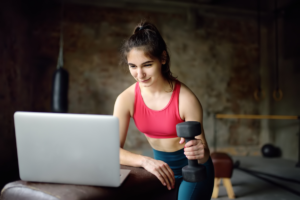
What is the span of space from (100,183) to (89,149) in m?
0.12

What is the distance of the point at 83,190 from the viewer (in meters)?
0.71

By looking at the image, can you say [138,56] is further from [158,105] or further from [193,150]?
[193,150]

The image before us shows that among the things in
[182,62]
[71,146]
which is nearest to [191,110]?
[71,146]

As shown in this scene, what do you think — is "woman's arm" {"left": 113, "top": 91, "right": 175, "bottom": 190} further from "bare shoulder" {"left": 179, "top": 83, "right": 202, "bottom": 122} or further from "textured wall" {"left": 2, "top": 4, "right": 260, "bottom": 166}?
"textured wall" {"left": 2, "top": 4, "right": 260, "bottom": 166}

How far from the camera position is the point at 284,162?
4129mm

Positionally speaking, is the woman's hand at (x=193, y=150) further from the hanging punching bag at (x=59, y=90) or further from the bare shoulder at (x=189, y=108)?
the hanging punching bag at (x=59, y=90)

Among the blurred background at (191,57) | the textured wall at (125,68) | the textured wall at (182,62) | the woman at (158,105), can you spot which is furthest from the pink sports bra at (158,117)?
the textured wall at (182,62)

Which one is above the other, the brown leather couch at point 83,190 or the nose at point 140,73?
the nose at point 140,73

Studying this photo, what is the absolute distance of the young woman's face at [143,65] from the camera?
44.4 inches

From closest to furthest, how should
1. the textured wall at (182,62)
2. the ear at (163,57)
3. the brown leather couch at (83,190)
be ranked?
the brown leather couch at (83,190)
the ear at (163,57)
the textured wall at (182,62)

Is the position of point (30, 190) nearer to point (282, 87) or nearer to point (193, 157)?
point (193, 157)

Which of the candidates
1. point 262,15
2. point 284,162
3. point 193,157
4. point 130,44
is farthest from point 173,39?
point 193,157

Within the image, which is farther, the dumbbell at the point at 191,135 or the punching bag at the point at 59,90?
the punching bag at the point at 59,90

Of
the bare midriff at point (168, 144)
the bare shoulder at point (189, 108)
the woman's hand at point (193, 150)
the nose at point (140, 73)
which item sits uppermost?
the nose at point (140, 73)
